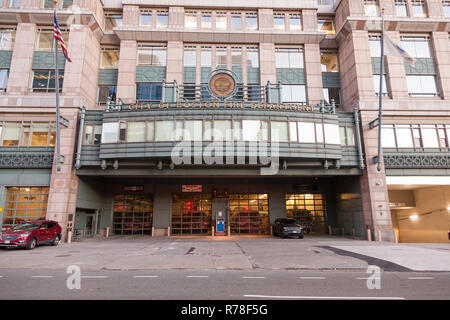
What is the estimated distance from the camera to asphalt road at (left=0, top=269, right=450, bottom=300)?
7.06 metres

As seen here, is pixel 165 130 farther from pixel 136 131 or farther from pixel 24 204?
pixel 24 204

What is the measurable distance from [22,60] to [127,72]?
359 inches

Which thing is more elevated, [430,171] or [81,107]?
[81,107]

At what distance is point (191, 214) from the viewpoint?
2906 cm

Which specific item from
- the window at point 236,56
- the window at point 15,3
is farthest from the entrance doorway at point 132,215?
the window at point 15,3

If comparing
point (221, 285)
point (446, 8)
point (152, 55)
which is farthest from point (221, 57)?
point (221, 285)

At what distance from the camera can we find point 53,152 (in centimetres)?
2347

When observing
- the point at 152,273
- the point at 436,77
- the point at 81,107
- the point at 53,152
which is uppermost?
the point at 436,77

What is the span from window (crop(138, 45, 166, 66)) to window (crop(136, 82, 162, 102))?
2.35 m

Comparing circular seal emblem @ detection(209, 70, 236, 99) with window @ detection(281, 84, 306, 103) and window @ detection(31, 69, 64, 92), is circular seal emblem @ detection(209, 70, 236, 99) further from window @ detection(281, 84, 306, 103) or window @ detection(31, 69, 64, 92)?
window @ detection(31, 69, 64, 92)

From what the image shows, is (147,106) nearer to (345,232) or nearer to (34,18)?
(34,18)

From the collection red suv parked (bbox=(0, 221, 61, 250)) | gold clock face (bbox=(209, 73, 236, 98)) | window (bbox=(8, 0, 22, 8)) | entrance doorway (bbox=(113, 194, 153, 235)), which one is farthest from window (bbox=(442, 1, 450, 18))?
window (bbox=(8, 0, 22, 8))

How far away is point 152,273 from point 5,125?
2271cm
